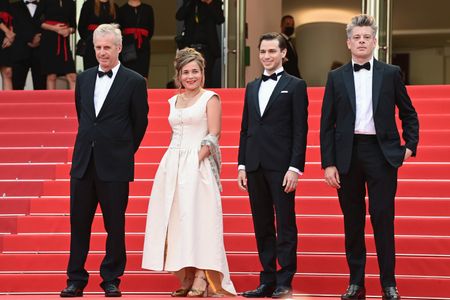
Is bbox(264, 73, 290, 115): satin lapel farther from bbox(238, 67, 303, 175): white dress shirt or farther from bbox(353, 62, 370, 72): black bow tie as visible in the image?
bbox(353, 62, 370, 72): black bow tie

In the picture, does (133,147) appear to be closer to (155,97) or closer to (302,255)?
(302,255)

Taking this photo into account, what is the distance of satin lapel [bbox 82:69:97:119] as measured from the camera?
7.91 meters

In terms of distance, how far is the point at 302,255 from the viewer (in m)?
8.80

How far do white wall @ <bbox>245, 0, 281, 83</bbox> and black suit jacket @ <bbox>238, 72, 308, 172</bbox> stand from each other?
8399 millimetres

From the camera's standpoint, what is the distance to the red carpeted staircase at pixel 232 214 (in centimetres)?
859

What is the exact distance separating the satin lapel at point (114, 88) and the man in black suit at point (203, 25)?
16.8ft

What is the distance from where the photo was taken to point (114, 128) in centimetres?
786

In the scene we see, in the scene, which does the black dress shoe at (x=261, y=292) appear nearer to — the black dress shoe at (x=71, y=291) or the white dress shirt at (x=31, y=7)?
the black dress shoe at (x=71, y=291)

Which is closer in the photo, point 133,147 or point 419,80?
point 133,147

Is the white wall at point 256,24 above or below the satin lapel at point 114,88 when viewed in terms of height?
above

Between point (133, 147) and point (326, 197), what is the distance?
2.35 m

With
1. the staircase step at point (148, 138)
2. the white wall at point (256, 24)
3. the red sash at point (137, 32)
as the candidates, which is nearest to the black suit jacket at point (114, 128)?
the staircase step at point (148, 138)

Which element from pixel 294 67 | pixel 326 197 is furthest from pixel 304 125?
pixel 294 67

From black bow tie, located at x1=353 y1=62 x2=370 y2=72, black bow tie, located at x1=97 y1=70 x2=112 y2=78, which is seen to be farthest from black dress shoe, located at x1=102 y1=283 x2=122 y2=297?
black bow tie, located at x1=353 y1=62 x2=370 y2=72
